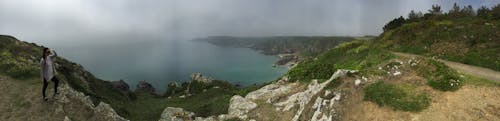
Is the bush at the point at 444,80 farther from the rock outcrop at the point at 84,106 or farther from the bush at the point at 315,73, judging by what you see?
the rock outcrop at the point at 84,106

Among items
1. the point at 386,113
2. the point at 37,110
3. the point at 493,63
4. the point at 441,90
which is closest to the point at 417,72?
the point at 441,90

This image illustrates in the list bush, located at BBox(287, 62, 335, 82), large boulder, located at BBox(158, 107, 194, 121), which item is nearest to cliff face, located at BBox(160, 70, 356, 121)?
large boulder, located at BBox(158, 107, 194, 121)

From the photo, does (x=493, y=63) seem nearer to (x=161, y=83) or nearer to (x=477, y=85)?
(x=477, y=85)

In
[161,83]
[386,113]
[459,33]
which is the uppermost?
[459,33]

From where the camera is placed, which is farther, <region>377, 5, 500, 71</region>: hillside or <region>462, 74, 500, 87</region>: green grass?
<region>377, 5, 500, 71</region>: hillside

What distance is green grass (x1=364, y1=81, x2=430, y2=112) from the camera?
16.6 m

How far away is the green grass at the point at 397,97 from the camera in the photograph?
1664 cm

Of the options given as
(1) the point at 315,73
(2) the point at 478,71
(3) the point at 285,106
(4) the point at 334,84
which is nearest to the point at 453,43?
(2) the point at 478,71

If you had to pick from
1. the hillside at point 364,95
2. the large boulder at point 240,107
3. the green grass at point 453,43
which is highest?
the green grass at point 453,43

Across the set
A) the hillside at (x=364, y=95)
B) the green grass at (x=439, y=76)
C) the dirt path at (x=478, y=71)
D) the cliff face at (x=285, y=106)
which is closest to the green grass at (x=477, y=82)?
the hillside at (x=364, y=95)

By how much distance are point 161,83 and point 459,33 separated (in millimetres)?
140261

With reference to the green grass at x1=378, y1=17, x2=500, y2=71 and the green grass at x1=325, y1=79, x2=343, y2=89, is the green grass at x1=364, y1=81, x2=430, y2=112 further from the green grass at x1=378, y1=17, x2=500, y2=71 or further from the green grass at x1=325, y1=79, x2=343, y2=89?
the green grass at x1=378, y1=17, x2=500, y2=71

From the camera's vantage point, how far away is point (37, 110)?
21.5 meters

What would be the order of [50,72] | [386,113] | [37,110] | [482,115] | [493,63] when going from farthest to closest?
[493,63], [37,110], [50,72], [386,113], [482,115]
